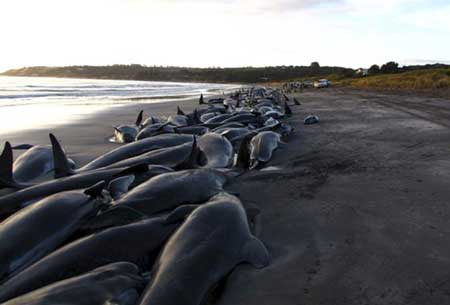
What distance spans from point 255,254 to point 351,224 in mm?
1250

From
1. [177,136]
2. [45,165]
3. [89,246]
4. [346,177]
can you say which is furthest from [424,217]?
[45,165]

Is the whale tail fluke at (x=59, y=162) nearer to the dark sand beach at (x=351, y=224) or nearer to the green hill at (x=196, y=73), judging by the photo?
the dark sand beach at (x=351, y=224)

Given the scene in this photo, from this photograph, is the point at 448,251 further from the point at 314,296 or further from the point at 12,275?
the point at 12,275

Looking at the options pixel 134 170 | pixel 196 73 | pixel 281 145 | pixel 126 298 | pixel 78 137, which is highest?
pixel 134 170

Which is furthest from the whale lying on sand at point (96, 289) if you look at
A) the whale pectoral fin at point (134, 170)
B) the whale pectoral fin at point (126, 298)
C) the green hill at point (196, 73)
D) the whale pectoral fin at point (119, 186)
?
the green hill at point (196, 73)

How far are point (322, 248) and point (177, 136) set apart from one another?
460 centimetres

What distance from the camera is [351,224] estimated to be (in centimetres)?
424

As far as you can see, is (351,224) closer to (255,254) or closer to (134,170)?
(255,254)

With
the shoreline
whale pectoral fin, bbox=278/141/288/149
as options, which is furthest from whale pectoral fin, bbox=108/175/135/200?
whale pectoral fin, bbox=278/141/288/149

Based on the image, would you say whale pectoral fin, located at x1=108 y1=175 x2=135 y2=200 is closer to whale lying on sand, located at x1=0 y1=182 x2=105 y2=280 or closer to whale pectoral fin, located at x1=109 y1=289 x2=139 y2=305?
whale lying on sand, located at x1=0 y1=182 x2=105 y2=280

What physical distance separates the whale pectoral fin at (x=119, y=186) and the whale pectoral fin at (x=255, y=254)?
1720 millimetres

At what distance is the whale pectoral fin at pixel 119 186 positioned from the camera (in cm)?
465

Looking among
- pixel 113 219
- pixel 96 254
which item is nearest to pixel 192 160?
pixel 113 219

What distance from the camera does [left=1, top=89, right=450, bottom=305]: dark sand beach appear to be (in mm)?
3051
